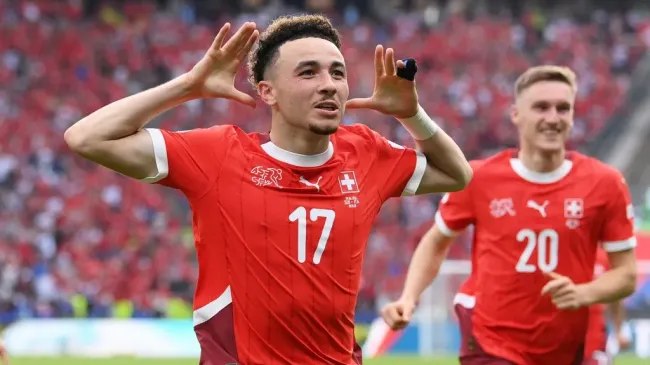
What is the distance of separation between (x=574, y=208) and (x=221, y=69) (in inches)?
100

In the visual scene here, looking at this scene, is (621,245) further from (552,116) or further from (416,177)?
(416,177)

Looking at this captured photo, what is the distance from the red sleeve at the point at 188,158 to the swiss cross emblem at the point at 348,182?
48cm

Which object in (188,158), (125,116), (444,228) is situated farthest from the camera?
(444,228)

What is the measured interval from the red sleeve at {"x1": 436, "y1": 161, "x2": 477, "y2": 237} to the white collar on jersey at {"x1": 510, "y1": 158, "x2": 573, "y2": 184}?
267 mm

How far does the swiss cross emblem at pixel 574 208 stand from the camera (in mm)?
6398

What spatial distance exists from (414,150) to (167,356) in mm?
10873

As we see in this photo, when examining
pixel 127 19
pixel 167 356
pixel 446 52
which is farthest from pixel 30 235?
pixel 446 52

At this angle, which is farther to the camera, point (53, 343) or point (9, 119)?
point (9, 119)

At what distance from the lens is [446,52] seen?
87.8 feet

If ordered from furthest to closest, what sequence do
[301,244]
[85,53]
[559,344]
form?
[85,53] < [559,344] < [301,244]

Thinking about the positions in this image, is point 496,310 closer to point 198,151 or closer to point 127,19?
point 198,151

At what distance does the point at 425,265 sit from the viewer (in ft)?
22.0

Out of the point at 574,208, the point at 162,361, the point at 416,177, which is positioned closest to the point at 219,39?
the point at 416,177

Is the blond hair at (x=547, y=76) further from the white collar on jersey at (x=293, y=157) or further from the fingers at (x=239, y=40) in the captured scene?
the fingers at (x=239, y=40)
